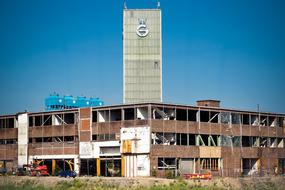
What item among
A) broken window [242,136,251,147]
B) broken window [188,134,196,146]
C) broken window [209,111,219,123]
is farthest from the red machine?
broken window [242,136,251,147]

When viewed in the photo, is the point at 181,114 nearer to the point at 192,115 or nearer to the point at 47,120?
the point at 192,115

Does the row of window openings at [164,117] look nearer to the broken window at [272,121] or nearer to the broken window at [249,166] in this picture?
the broken window at [272,121]

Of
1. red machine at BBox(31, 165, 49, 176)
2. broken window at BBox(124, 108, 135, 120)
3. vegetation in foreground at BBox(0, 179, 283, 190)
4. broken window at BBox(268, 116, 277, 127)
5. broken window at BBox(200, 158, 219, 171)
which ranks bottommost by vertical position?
vegetation in foreground at BBox(0, 179, 283, 190)

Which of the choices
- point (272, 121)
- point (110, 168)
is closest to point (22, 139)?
point (110, 168)

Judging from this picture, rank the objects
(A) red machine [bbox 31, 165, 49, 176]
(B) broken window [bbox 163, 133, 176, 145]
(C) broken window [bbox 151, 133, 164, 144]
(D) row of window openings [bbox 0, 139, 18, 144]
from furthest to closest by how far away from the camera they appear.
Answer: (D) row of window openings [bbox 0, 139, 18, 144] < (A) red machine [bbox 31, 165, 49, 176] < (B) broken window [bbox 163, 133, 176, 145] < (C) broken window [bbox 151, 133, 164, 144]

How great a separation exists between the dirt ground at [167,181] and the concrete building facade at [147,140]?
7.13 meters

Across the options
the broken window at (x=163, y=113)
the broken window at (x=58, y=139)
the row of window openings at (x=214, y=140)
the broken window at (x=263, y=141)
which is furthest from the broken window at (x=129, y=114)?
the broken window at (x=263, y=141)

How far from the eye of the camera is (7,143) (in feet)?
300

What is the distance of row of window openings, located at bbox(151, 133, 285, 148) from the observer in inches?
2972

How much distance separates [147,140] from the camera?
7338 cm

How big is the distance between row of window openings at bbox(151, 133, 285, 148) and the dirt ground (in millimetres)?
8195

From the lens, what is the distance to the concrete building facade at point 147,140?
245ft

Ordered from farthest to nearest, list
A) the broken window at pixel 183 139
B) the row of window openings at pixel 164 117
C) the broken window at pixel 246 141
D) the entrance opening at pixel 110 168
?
the broken window at pixel 246 141 → the broken window at pixel 183 139 → the entrance opening at pixel 110 168 → the row of window openings at pixel 164 117

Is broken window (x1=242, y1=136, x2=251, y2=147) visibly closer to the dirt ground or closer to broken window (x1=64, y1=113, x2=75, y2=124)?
the dirt ground
